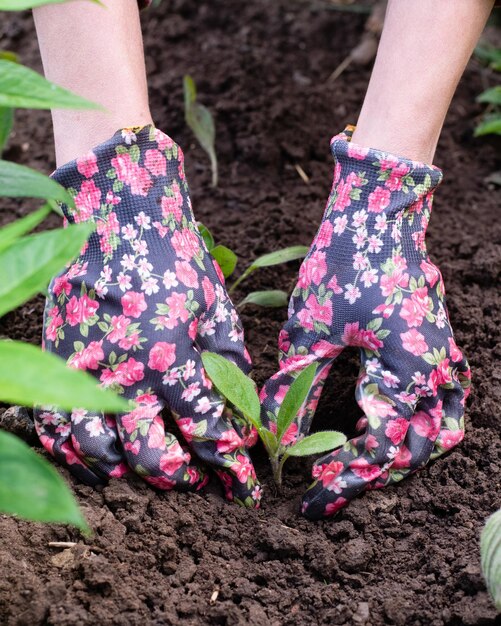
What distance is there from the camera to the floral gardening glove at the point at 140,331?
1.16 meters

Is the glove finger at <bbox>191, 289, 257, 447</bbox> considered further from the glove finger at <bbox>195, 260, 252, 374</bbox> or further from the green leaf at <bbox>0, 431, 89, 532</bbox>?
the green leaf at <bbox>0, 431, 89, 532</bbox>

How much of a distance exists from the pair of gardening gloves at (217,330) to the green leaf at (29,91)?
0.41 m

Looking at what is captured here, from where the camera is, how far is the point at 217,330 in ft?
4.10

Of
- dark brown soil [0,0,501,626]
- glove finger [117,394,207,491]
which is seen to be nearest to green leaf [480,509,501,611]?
dark brown soil [0,0,501,626]

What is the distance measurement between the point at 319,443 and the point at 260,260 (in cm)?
47

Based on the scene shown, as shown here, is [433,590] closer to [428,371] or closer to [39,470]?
[428,371]

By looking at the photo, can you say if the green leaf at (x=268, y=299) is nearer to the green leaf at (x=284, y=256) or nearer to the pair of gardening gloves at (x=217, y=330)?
the green leaf at (x=284, y=256)

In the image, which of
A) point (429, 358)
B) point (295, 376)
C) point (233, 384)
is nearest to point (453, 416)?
point (429, 358)

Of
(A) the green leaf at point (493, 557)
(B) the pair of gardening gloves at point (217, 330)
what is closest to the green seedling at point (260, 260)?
(B) the pair of gardening gloves at point (217, 330)

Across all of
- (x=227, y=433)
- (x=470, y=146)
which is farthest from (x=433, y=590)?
(x=470, y=146)

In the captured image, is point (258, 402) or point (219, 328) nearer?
point (258, 402)

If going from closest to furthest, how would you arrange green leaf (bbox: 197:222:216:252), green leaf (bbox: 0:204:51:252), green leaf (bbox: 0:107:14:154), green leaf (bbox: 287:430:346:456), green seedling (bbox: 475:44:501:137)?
1. green leaf (bbox: 0:204:51:252)
2. green leaf (bbox: 287:430:346:456)
3. green leaf (bbox: 0:107:14:154)
4. green leaf (bbox: 197:222:216:252)
5. green seedling (bbox: 475:44:501:137)

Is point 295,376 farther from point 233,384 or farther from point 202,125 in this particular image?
point 202,125

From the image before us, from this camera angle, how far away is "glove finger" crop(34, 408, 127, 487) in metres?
1.16
